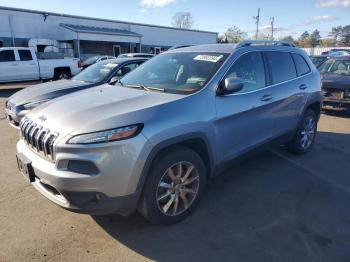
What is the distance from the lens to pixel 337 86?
8.56 m

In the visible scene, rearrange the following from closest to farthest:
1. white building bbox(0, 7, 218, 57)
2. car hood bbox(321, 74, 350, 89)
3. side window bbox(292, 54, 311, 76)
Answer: side window bbox(292, 54, 311, 76)
car hood bbox(321, 74, 350, 89)
white building bbox(0, 7, 218, 57)

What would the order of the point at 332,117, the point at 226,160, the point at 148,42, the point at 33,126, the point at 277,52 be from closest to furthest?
the point at 33,126, the point at 226,160, the point at 277,52, the point at 332,117, the point at 148,42

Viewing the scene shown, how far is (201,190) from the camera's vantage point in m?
3.51

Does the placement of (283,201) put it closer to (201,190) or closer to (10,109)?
(201,190)

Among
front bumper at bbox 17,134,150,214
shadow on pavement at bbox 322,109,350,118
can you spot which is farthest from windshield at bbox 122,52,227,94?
shadow on pavement at bbox 322,109,350,118

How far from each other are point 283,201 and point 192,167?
135cm

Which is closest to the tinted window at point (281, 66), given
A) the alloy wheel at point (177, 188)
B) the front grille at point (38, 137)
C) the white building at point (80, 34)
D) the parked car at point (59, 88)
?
the alloy wheel at point (177, 188)

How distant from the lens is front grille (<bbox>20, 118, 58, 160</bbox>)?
284 centimetres


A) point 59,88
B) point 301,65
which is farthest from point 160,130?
point 59,88

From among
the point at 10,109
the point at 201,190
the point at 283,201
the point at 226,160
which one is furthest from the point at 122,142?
the point at 10,109

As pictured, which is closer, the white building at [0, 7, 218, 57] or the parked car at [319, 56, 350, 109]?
the parked car at [319, 56, 350, 109]

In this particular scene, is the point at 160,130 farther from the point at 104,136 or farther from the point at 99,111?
the point at 99,111

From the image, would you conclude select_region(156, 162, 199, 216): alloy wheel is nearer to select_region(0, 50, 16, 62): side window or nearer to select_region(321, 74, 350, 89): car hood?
select_region(321, 74, 350, 89): car hood

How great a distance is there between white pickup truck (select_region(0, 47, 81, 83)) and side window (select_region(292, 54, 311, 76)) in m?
12.9
